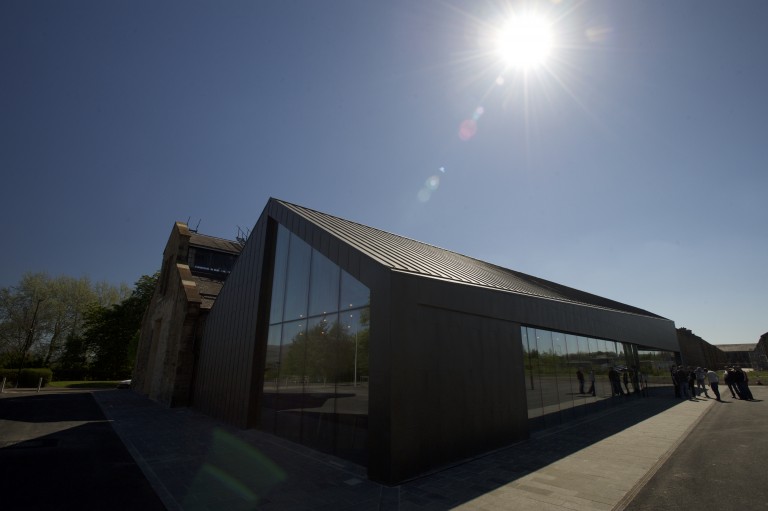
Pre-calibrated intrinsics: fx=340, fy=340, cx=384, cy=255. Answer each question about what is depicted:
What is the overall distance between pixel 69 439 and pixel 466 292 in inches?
509

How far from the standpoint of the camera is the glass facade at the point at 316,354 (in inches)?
308

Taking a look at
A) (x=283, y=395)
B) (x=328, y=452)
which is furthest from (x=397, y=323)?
(x=283, y=395)

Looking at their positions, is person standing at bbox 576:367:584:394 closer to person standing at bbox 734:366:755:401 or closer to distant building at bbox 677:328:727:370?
person standing at bbox 734:366:755:401

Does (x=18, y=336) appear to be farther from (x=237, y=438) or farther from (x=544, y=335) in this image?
(x=544, y=335)

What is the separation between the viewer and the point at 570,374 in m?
13.3

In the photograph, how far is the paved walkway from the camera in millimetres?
5551

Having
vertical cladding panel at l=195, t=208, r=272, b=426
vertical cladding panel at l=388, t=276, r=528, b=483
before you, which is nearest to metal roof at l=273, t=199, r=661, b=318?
vertical cladding panel at l=388, t=276, r=528, b=483

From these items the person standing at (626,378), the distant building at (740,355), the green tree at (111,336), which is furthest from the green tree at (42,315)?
the distant building at (740,355)

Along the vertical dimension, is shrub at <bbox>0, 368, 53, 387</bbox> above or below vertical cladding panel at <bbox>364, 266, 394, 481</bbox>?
below

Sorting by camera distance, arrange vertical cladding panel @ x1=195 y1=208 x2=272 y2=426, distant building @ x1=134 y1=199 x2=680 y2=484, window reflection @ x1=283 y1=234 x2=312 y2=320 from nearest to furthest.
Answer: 1. distant building @ x1=134 y1=199 x2=680 y2=484
2. window reflection @ x1=283 y1=234 x2=312 y2=320
3. vertical cladding panel @ x1=195 y1=208 x2=272 y2=426

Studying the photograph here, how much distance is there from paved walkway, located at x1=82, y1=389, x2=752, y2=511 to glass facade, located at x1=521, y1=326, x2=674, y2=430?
902mm

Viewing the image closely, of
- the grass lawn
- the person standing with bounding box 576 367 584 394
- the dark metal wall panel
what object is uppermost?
the dark metal wall panel

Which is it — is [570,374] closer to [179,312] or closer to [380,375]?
[380,375]

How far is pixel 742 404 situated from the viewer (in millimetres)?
16578
